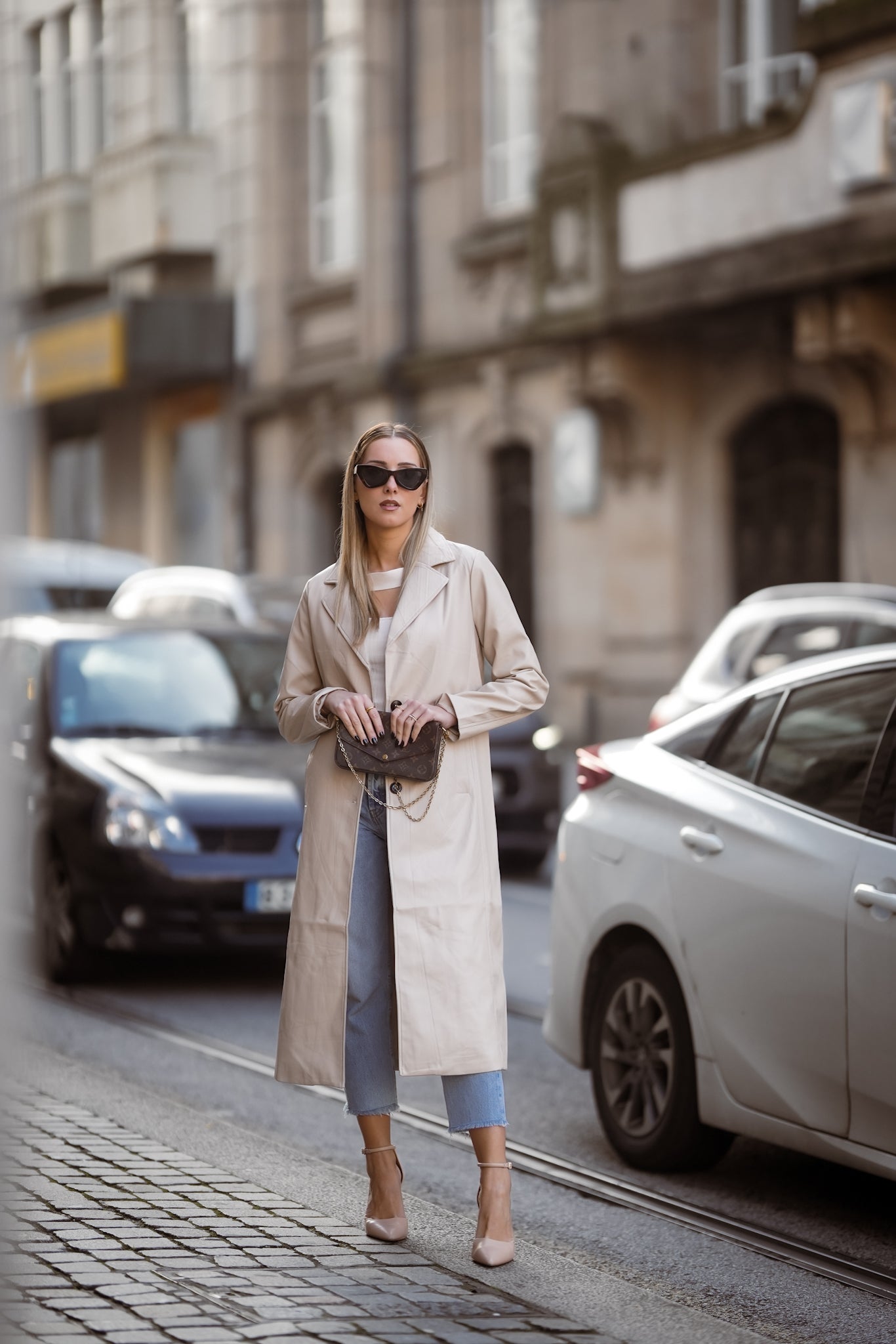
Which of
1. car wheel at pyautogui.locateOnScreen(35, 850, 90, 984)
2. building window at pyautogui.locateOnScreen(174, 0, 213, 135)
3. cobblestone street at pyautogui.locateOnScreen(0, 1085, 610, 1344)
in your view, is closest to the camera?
cobblestone street at pyautogui.locateOnScreen(0, 1085, 610, 1344)

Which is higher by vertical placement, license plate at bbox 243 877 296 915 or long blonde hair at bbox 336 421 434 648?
long blonde hair at bbox 336 421 434 648

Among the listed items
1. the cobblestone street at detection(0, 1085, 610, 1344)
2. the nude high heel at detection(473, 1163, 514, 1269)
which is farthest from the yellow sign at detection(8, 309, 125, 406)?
the nude high heel at detection(473, 1163, 514, 1269)

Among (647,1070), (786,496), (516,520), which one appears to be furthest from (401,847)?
(516,520)

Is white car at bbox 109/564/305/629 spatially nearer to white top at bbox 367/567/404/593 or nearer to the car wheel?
the car wheel

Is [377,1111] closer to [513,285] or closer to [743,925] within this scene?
[743,925]

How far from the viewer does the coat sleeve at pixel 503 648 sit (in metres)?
5.04

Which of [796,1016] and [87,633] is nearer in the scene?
[796,1016]

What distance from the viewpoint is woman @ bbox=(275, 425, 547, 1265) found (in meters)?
4.91

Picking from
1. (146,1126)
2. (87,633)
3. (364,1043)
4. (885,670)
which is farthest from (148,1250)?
(87,633)

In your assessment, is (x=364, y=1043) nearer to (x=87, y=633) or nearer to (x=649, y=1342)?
(x=649, y=1342)

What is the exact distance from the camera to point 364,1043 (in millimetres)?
4977

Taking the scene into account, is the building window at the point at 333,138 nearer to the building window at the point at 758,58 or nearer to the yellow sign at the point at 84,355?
the yellow sign at the point at 84,355

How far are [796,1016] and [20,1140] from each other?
6.74 feet

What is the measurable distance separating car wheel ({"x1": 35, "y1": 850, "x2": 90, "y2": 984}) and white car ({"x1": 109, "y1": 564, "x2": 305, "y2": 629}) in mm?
6435
